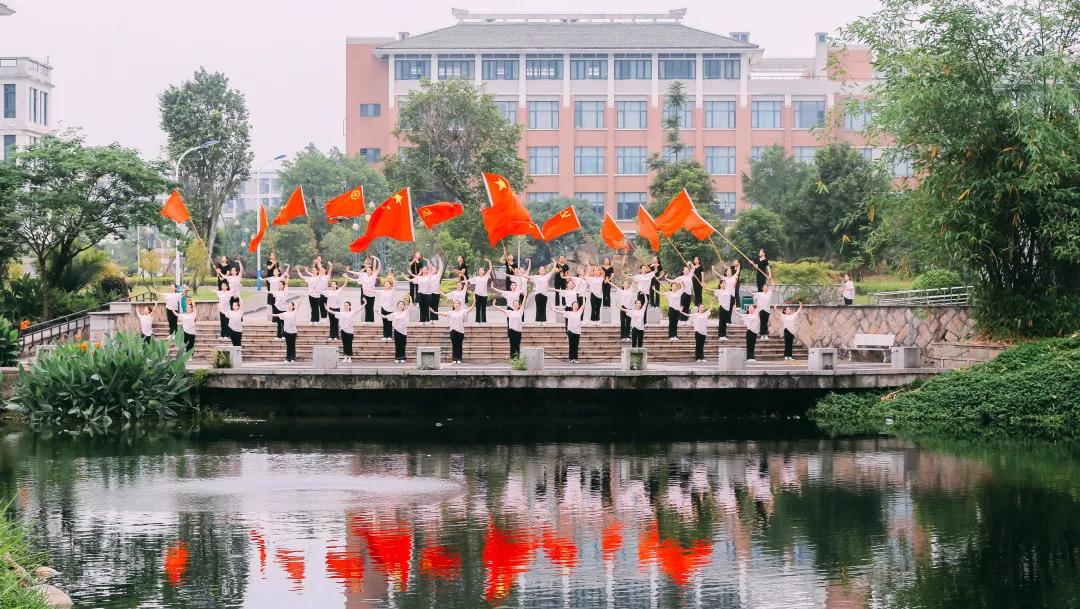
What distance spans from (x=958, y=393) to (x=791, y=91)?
230 ft

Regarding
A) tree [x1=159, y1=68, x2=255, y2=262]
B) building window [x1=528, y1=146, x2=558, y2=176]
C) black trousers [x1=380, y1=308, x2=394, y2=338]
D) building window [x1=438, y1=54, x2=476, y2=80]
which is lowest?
black trousers [x1=380, y1=308, x2=394, y2=338]

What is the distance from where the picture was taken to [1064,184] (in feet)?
98.7

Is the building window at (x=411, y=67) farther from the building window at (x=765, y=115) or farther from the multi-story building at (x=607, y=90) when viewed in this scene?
the building window at (x=765, y=115)

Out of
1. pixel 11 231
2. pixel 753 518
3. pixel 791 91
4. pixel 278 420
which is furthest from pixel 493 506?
pixel 791 91

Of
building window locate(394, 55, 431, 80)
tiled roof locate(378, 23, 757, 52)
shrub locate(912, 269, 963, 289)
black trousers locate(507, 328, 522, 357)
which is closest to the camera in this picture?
black trousers locate(507, 328, 522, 357)

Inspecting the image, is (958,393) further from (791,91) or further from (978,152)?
(791,91)

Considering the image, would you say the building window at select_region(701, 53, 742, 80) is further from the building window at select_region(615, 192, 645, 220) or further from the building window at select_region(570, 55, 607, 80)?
the building window at select_region(615, 192, 645, 220)

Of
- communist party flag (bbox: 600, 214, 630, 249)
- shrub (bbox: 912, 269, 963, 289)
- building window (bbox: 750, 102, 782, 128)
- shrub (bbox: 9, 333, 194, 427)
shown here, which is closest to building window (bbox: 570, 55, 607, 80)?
building window (bbox: 750, 102, 782, 128)

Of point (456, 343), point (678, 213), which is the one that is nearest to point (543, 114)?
point (678, 213)

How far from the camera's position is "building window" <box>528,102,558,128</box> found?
9431 centimetres

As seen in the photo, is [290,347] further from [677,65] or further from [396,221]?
[677,65]

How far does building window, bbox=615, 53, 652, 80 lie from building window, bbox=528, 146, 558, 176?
21.4 feet

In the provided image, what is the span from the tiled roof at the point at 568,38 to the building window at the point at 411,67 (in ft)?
3.57

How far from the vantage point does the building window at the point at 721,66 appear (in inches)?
3659
